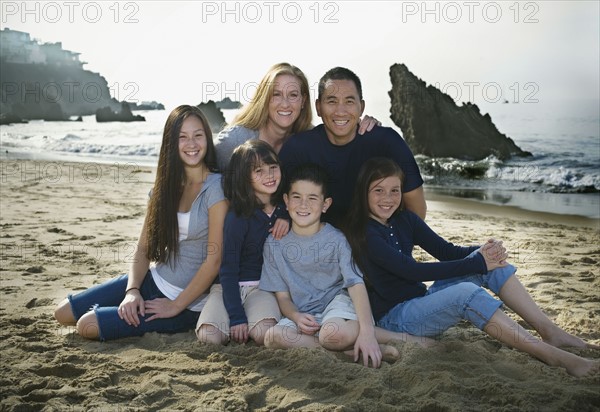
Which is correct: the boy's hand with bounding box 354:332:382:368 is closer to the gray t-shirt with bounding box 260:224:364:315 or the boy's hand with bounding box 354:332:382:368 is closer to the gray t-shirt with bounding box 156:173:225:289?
the gray t-shirt with bounding box 260:224:364:315

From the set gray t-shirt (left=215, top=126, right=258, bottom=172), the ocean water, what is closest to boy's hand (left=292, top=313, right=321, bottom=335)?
gray t-shirt (left=215, top=126, right=258, bottom=172)

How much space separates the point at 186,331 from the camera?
340cm

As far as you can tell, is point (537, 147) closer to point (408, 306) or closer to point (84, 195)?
point (84, 195)

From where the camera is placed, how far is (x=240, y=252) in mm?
3258

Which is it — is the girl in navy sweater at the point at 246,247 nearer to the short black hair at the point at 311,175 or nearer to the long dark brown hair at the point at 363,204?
the short black hair at the point at 311,175

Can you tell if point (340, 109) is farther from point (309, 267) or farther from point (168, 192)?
point (168, 192)

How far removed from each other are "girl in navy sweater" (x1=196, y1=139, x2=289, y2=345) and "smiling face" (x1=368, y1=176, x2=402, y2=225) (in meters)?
0.48

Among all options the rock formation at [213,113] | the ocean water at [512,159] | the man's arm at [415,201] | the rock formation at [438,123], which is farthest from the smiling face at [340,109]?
the rock formation at [213,113]

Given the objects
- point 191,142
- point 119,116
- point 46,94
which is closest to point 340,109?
point 191,142

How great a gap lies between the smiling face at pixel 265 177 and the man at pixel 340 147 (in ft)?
0.62

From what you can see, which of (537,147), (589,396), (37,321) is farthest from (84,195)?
(537,147)

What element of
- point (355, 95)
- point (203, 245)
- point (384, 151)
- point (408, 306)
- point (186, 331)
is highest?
point (355, 95)

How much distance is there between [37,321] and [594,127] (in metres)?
16.2

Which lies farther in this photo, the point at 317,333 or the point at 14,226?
the point at 14,226
